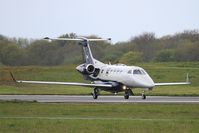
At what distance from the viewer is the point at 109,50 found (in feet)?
389

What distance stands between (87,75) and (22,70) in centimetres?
4035

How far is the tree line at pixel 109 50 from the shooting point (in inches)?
4119

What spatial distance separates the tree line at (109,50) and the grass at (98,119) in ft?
205

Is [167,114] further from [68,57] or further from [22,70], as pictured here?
[68,57]

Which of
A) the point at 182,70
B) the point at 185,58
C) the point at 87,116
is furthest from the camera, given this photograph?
the point at 185,58

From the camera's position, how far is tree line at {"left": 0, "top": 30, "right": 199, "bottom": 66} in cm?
10462

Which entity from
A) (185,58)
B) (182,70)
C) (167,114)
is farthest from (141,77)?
(185,58)

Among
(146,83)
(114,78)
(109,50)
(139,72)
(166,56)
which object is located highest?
(109,50)

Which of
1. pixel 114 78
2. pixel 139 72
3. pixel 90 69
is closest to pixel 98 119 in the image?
pixel 139 72

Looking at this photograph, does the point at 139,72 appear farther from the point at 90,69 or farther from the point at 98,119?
the point at 98,119

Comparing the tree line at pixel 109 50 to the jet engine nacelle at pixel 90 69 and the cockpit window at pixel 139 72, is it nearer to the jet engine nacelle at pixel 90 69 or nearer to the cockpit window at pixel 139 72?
the jet engine nacelle at pixel 90 69

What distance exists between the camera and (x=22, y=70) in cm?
9481

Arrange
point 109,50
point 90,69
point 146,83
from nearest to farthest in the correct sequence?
point 146,83
point 90,69
point 109,50

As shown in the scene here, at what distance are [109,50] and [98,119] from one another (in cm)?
9051
